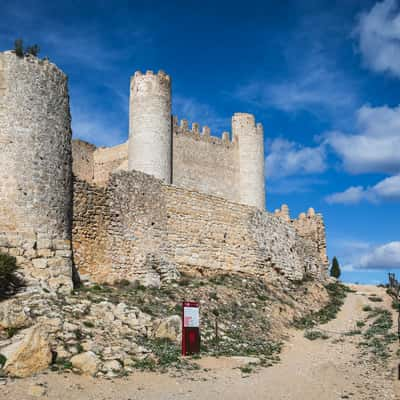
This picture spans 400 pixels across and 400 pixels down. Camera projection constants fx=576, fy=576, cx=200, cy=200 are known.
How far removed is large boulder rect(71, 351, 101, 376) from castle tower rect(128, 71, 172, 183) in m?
22.5

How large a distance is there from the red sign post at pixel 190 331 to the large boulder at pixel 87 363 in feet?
8.45

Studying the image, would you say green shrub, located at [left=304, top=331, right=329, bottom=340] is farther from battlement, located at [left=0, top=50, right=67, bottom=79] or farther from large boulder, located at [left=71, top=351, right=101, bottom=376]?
battlement, located at [left=0, top=50, right=67, bottom=79]

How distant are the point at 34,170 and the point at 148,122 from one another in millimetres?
18832

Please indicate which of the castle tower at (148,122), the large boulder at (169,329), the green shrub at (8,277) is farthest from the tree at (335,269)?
the green shrub at (8,277)

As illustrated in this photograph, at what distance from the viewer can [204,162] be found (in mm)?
38406

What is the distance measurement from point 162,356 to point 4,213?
547 cm

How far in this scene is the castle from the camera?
48.1ft

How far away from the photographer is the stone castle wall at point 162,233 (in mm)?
17172

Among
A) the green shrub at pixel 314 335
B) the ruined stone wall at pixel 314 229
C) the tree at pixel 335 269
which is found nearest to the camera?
the green shrub at pixel 314 335

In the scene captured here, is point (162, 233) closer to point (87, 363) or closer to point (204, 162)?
point (87, 363)

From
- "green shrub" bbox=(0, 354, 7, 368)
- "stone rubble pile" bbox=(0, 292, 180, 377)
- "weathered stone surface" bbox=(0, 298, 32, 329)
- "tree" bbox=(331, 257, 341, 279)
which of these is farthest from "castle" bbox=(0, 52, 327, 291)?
"tree" bbox=(331, 257, 341, 279)

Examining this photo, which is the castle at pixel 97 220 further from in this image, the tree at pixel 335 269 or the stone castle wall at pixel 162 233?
the tree at pixel 335 269

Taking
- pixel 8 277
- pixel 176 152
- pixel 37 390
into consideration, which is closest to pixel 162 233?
pixel 8 277

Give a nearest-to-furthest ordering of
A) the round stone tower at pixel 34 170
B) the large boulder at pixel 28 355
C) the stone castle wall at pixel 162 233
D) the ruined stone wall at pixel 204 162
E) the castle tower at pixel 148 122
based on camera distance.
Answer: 1. the large boulder at pixel 28 355
2. the round stone tower at pixel 34 170
3. the stone castle wall at pixel 162 233
4. the castle tower at pixel 148 122
5. the ruined stone wall at pixel 204 162
